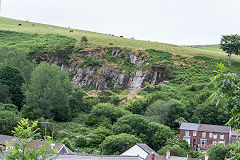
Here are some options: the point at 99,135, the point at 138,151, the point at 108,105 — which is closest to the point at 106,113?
the point at 108,105

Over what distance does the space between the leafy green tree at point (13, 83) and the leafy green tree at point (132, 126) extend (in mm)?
26418

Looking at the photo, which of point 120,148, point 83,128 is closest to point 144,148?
point 120,148

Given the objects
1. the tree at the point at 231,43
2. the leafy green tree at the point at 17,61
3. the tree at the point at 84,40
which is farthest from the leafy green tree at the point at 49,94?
the tree at the point at 231,43

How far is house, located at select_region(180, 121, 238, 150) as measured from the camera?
8325 cm

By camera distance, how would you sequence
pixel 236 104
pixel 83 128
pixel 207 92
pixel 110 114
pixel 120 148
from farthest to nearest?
pixel 207 92 < pixel 110 114 < pixel 83 128 < pixel 120 148 < pixel 236 104

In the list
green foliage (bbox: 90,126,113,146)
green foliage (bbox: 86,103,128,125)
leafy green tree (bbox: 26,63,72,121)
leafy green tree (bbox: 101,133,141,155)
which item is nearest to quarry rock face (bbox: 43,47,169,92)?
green foliage (bbox: 86,103,128,125)

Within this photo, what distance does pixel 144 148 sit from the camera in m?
61.5

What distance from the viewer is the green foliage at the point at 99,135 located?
246 feet

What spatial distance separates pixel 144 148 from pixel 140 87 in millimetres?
57758

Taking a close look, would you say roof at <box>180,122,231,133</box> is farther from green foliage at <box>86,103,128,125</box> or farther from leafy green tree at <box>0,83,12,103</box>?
leafy green tree at <box>0,83,12,103</box>

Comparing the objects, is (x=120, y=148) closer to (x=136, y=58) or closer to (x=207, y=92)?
(x=207, y=92)

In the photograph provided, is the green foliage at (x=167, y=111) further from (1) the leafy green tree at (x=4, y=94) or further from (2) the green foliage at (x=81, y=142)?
(1) the leafy green tree at (x=4, y=94)

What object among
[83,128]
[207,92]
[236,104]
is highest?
[236,104]

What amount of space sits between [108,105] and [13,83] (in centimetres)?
2218
